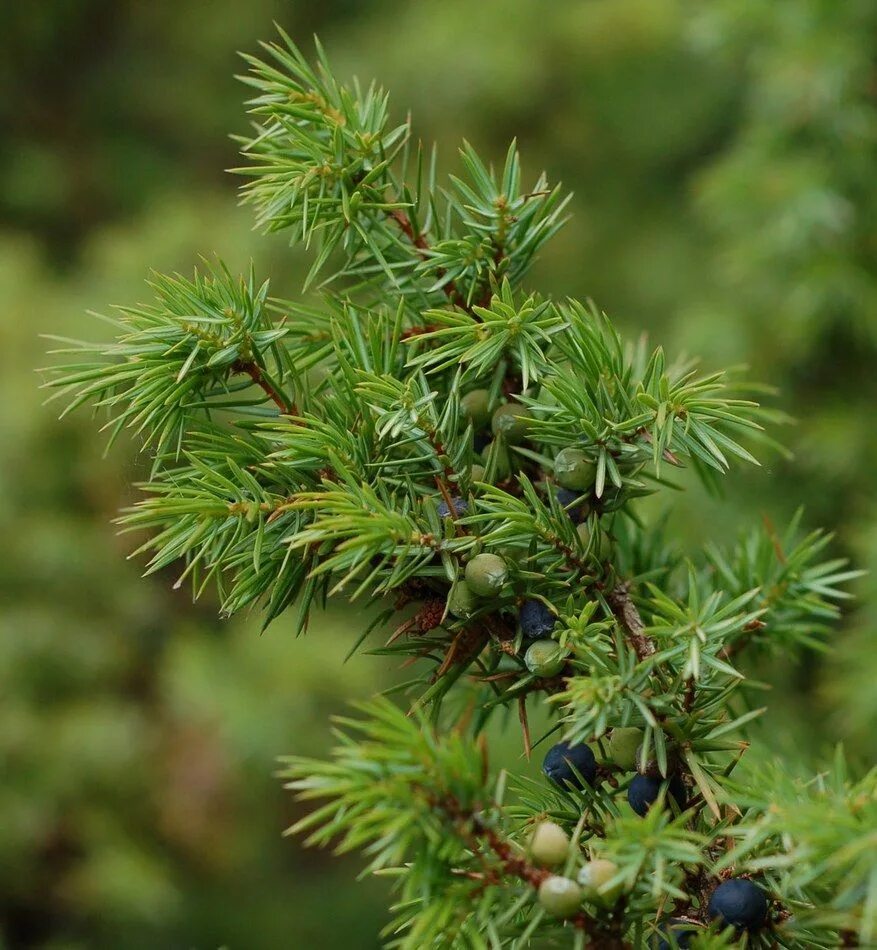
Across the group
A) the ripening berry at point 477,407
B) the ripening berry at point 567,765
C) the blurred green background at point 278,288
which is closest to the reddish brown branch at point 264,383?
the ripening berry at point 477,407

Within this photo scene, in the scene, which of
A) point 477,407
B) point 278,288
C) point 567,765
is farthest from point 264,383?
point 278,288

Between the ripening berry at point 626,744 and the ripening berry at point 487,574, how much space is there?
8 cm

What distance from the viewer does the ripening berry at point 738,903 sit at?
1.23ft

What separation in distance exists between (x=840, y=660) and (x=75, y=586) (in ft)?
4.00

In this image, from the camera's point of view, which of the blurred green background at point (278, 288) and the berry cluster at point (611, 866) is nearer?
the berry cluster at point (611, 866)

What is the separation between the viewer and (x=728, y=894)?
38cm

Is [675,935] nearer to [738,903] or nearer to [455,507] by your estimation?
[738,903]

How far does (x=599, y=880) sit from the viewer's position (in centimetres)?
35

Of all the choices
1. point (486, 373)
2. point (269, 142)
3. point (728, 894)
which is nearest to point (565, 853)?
point (728, 894)

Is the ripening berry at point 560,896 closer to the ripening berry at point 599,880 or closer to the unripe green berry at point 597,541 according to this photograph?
the ripening berry at point 599,880

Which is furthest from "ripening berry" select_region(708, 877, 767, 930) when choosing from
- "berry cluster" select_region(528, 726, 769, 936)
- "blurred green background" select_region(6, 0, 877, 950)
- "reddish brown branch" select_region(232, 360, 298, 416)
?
"blurred green background" select_region(6, 0, 877, 950)

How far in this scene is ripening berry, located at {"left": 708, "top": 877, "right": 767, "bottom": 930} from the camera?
1.23ft

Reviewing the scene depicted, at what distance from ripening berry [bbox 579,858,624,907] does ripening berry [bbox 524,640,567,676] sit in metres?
0.07

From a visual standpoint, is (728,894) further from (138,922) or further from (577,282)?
(577,282)
